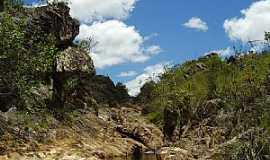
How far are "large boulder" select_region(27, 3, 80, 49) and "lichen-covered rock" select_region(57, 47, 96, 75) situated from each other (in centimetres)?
175

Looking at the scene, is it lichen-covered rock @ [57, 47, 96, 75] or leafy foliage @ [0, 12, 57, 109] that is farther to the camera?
→ lichen-covered rock @ [57, 47, 96, 75]

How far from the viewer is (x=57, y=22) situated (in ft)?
220

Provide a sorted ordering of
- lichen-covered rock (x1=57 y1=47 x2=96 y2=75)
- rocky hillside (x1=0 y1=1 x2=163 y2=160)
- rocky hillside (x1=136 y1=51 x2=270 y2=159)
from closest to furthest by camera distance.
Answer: rocky hillside (x1=136 y1=51 x2=270 y2=159)
rocky hillside (x1=0 y1=1 x2=163 y2=160)
lichen-covered rock (x1=57 y1=47 x2=96 y2=75)

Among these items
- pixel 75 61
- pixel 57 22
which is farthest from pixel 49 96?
pixel 57 22

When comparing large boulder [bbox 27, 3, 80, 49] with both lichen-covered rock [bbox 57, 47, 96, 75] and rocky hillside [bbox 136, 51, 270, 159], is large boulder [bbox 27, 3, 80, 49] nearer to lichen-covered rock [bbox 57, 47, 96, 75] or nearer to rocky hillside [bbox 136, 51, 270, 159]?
lichen-covered rock [bbox 57, 47, 96, 75]

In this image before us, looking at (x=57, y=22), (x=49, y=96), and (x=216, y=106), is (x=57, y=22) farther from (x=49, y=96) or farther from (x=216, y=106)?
(x=216, y=106)

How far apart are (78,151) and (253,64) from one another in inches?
973

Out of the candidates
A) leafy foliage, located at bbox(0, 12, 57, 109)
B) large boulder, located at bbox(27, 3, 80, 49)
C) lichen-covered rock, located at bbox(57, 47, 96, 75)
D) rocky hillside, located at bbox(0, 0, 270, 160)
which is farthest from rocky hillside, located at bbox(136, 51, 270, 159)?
large boulder, located at bbox(27, 3, 80, 49)

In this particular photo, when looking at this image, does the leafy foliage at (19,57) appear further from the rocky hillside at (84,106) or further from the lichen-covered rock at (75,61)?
the lichen-covered rock at (75,61)

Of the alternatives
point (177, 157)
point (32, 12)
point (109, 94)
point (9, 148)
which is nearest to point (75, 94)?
point (32, 12)

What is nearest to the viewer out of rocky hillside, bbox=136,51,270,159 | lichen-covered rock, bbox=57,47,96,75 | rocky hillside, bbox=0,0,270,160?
rocky hillside, bbox=136,51,270,159

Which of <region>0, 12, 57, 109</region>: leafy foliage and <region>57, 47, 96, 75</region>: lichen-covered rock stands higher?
<region>57, 47, 96, 75</region>: lichen-covered rock

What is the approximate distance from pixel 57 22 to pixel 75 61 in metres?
5.74

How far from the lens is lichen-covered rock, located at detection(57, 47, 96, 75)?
63.9 metres
